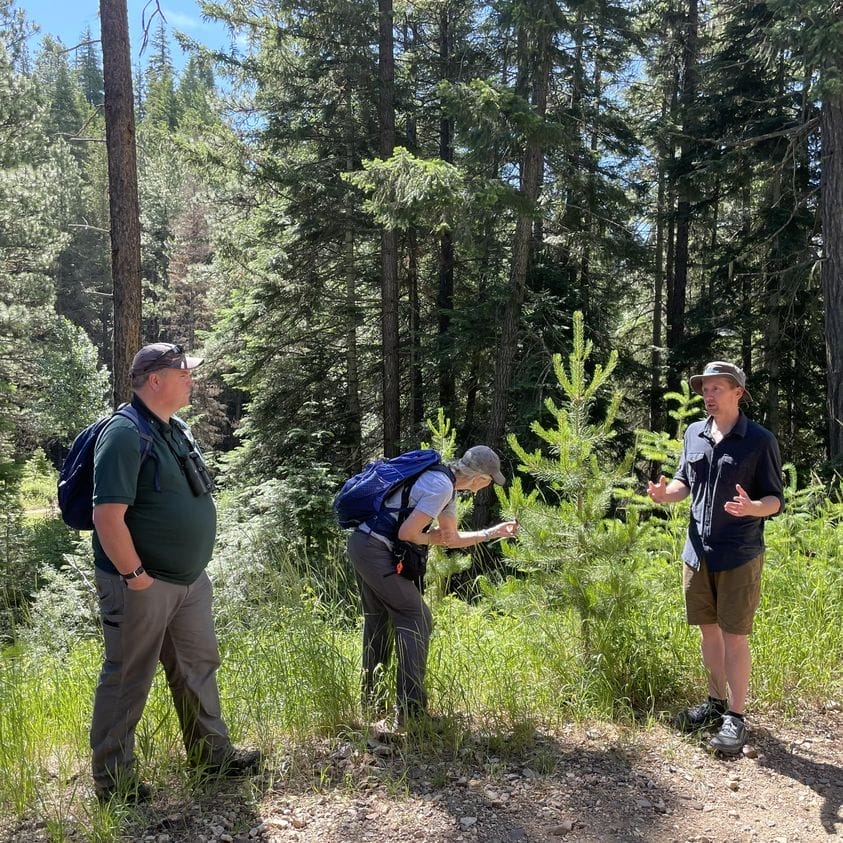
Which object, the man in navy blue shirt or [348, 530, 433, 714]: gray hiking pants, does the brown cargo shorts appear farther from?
[348, 530, 433, 714]: gray hiking pants

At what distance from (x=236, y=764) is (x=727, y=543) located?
8.28ft

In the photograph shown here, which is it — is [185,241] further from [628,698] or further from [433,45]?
[628,698]

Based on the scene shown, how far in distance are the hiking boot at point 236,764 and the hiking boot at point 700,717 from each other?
2114 mm

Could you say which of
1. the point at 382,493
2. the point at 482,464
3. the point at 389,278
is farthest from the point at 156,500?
the point at 389,278

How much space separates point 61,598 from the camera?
26.8ft

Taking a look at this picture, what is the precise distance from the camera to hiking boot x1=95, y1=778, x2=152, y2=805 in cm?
279

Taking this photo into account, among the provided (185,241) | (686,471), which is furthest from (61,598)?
(185,241)

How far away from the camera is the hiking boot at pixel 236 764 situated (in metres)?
3.06

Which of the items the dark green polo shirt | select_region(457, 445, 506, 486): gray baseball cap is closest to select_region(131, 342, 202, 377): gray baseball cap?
the dark green polo shirt

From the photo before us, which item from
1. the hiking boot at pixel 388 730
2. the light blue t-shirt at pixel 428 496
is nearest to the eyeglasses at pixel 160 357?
the light blue t-shirt at pixel 428 496

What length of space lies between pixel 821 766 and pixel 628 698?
3.02 ft

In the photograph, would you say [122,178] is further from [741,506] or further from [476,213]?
[741,506]

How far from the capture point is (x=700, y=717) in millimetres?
3676

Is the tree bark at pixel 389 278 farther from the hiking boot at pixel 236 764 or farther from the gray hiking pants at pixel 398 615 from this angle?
the hiking boot at pixel 236 764
